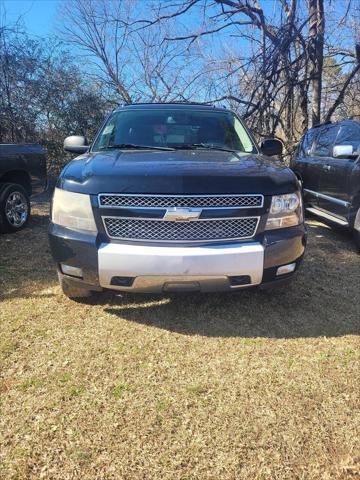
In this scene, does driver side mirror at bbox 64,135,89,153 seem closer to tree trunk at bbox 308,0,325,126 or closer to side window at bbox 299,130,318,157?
side window at bbox 299,130,318,157

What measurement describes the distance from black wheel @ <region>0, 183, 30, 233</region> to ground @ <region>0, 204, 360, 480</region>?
85.6 inches

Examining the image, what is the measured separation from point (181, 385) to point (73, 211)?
1.45m

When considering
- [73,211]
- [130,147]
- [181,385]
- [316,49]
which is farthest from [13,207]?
[316,49]

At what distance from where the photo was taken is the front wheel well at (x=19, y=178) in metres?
6.22

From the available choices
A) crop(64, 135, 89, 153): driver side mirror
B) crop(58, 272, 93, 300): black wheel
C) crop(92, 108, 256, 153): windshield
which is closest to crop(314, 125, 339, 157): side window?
crop(92, 108, 256, 153): windshield

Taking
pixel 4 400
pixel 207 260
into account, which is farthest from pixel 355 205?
pixel 4 400

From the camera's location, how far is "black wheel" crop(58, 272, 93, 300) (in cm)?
332

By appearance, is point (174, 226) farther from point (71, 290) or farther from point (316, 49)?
point (316, 49)

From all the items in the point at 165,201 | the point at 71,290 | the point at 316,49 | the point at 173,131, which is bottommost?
the point at 71,290

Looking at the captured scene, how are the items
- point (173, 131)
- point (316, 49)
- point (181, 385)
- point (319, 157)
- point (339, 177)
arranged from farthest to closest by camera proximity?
point (316, 49)
point (319, 157)
point (339, 177)
point (173, 131)
point (181, 385)

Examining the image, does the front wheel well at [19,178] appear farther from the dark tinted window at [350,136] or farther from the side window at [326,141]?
the dark tinted window at [350,136]

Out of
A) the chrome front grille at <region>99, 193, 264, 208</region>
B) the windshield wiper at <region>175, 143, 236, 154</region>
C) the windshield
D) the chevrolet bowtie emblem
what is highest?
the windshield

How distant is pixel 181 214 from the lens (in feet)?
9.59

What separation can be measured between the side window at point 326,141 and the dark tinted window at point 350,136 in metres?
0.19
